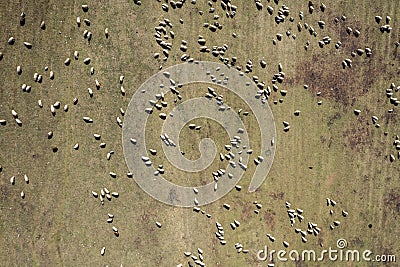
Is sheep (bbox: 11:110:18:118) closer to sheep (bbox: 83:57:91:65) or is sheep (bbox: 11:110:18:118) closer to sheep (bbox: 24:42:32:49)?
sheep (bbox: 24:42:32:49)

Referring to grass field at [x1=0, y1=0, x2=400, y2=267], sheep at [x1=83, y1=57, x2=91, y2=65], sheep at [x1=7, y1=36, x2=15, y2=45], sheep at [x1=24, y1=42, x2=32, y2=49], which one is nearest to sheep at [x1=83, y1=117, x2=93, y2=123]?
grass field at [x1=0, y1=0, x2=400, y2=267]

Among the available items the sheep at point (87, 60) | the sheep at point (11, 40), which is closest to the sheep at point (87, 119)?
the sheep at point (87, 60)

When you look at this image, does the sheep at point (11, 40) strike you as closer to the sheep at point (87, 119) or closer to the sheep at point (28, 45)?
the sheep at point (28, 45)

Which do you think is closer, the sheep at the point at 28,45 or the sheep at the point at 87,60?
the sheep at the point at 28,45

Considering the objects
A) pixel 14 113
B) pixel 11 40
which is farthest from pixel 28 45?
pixel 14 113

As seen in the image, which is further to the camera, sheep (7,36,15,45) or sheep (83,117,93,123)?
sheep (83,117,93,123)

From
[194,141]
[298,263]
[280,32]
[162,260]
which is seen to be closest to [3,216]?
[162,260]

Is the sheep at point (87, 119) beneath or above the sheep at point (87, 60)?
beneath

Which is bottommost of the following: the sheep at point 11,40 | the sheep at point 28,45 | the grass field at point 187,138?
the grass field at point 187,138
